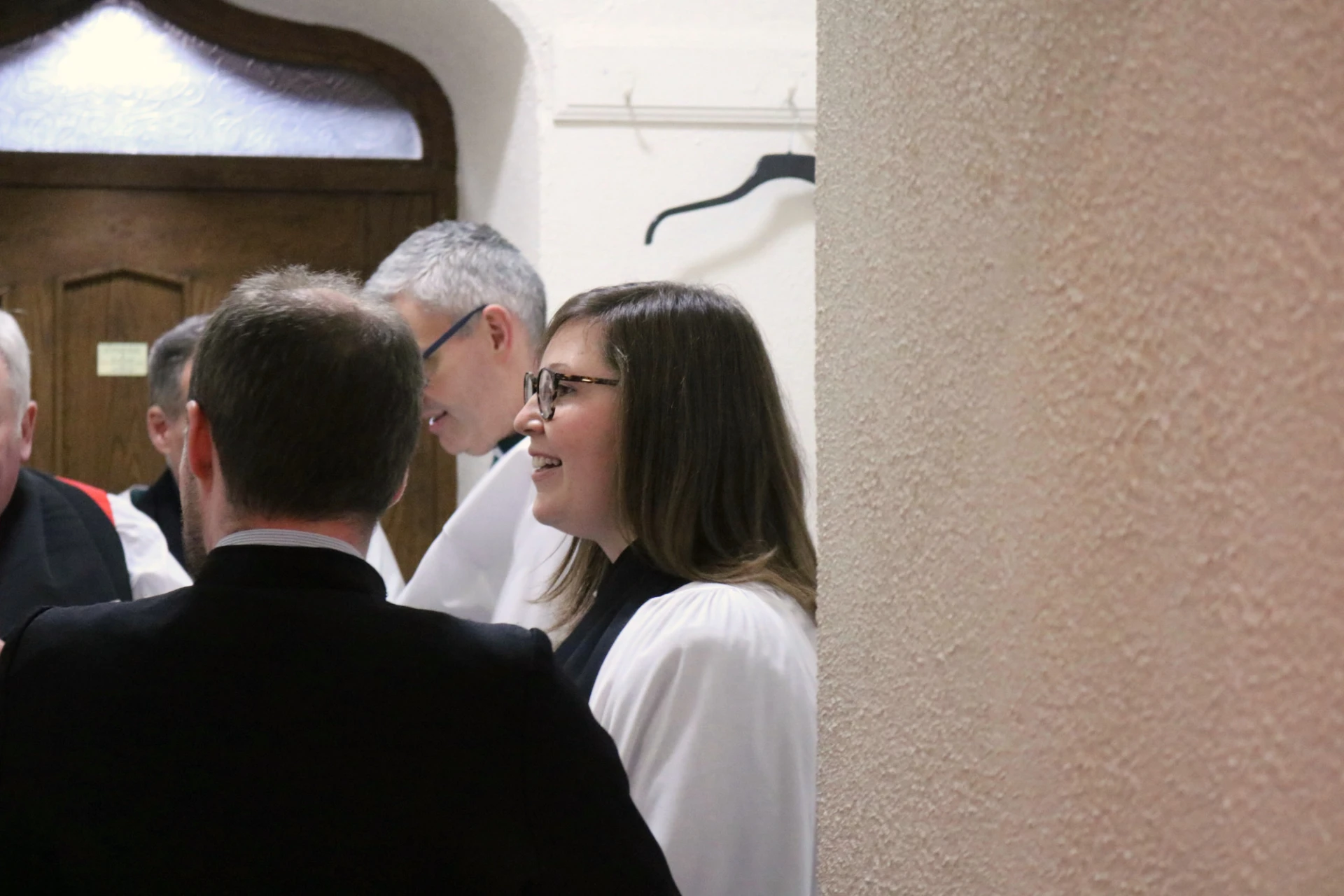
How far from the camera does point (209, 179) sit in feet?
12.1

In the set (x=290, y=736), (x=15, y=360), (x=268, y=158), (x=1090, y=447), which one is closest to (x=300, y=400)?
(x=290, y=736)

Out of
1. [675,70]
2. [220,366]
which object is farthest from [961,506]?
[675,70]

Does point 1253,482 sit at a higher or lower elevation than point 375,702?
higher

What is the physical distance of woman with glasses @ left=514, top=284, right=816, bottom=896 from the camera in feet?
4.47

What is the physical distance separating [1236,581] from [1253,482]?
0.04m

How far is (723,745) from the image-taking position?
1.36 metres

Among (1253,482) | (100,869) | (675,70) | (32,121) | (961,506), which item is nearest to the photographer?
(1253,482)

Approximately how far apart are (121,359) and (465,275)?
175 centimetres

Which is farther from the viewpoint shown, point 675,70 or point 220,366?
point 675,70

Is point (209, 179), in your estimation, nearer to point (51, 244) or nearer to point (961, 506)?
point (51, 244)

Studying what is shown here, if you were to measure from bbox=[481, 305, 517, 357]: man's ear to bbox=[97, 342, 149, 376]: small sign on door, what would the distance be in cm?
171

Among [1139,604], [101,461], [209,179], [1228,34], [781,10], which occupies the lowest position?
[101,461]

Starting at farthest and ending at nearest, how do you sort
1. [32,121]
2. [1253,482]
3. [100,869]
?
[32,121] < [100,869] < [1253,482]

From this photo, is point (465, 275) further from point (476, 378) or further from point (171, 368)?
point (171, 368)
